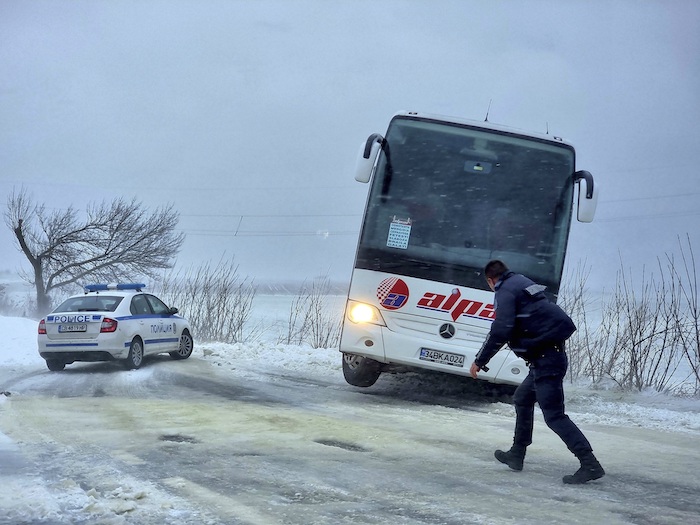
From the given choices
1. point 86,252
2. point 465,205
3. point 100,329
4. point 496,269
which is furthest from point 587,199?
point 86,252

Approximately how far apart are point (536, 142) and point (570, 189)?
2.53ft

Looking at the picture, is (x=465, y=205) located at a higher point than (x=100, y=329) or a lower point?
higher

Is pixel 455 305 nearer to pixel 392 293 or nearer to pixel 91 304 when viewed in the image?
pixel 392 293

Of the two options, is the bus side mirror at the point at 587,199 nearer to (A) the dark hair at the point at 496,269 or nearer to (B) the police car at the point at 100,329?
(A) the dark hair at the point at 496,269

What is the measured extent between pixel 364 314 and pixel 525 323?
460cm

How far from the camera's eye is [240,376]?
14.9 metres

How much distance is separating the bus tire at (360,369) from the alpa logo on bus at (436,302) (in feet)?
4.88

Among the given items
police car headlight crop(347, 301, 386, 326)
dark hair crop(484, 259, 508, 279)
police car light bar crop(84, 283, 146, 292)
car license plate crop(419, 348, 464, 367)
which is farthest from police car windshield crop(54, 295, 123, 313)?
dark hair crop(484, 259, 508, 279)

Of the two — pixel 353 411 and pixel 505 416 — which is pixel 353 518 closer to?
pixel 353 411

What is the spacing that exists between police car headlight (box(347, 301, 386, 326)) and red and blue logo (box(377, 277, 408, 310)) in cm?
15

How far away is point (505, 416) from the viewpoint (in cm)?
1091

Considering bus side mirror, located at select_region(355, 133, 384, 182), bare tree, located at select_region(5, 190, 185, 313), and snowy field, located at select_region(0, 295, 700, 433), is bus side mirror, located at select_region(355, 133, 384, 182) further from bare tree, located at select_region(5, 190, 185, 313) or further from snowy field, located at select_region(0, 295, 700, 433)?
bare tree, located at select_region(5, 190, 185, 313)

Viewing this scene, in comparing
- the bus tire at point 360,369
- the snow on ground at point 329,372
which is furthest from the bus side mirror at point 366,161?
the snow on ground at point 329,372

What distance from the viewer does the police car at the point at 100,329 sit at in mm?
15305
